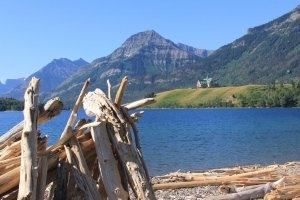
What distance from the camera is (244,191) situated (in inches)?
590

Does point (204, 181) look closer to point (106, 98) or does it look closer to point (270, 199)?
point (270, 199)

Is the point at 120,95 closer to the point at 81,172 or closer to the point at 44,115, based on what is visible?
the point at 44,115

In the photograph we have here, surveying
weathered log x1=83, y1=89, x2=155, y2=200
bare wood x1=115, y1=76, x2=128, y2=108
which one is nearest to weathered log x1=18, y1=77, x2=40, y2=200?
weathered log x1=83, y1=89, x2=155, y2=200

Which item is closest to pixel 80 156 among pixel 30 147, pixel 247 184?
pixel 30 147

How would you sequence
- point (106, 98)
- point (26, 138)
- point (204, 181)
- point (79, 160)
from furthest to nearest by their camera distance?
point (204, 181) < point (106, 98) < point (79, 160) < point (26, 138)

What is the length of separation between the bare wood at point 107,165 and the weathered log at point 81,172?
20cm

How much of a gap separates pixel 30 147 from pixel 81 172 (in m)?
0.96

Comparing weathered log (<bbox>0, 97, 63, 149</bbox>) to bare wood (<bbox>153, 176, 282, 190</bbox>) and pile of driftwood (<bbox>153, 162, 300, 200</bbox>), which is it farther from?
bare wood (<bbox>153, 176, 282, 190</bbox>)

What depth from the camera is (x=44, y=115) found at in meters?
7.42

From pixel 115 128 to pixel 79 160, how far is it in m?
0.76

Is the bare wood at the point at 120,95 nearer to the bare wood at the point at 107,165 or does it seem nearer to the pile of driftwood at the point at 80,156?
the pile of driftwood at the point at 80,156

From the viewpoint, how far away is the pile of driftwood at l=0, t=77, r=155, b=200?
6.55 metres

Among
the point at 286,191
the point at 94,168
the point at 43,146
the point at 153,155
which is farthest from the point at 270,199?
the point at 153,155

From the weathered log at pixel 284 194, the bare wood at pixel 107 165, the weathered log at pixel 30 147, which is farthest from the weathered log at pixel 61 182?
the weathered log at pixel 284 194
